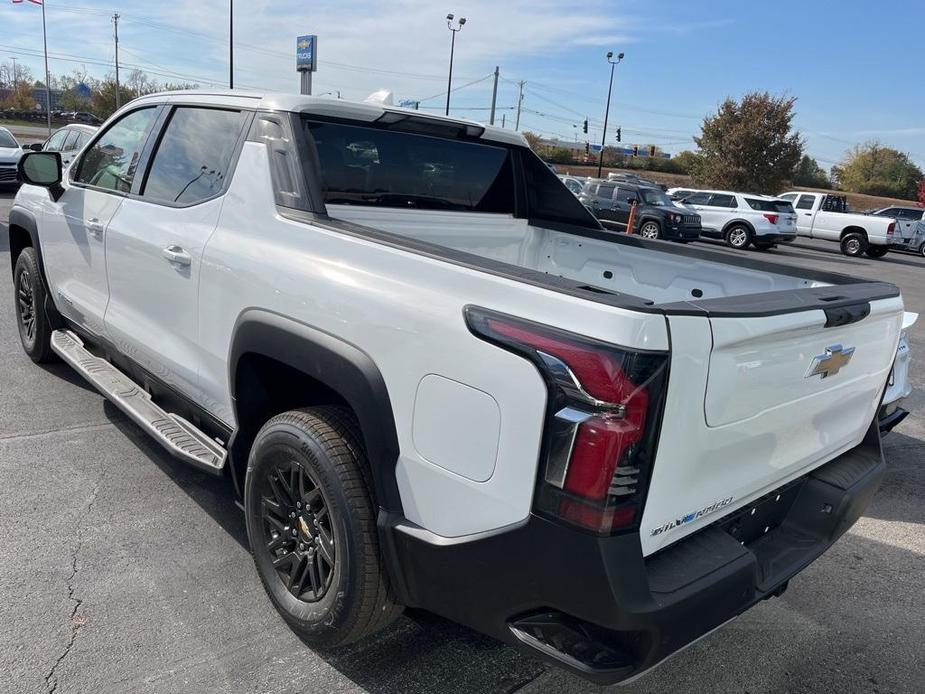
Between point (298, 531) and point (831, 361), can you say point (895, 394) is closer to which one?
point (831, 361)

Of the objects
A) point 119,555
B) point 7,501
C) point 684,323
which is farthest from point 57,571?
point 684,323

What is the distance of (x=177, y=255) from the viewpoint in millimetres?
3102

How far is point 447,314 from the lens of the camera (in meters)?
2.03

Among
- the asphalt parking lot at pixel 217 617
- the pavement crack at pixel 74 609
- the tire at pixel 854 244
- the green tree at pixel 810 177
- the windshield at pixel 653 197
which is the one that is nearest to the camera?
the pavement crack at pixel 74 609

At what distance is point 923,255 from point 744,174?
17861 mm

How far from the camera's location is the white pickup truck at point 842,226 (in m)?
23.8

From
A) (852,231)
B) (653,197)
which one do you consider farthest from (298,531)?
(852,231)

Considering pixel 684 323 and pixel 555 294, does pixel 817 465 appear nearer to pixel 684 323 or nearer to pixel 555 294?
pixel 684 323

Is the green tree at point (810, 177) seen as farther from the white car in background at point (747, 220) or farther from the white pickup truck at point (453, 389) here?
the white pickup truck at point (453, 389)

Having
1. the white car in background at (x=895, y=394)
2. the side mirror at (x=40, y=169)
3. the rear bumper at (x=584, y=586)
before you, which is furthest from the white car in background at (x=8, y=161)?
the rear bumper at (x=584, y=586)

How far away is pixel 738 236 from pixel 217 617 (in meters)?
22.9

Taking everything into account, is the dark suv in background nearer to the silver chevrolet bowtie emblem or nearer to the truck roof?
the truck roof

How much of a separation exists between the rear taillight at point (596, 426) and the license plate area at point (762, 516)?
0.60 metres

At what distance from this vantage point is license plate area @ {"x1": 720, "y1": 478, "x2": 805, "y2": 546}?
2.28 m
